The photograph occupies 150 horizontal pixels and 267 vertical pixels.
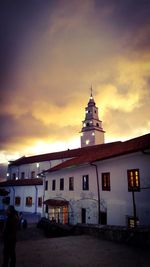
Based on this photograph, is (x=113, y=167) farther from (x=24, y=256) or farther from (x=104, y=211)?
(x=24, y=256)

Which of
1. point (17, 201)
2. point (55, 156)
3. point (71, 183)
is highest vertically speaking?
point (55, 156)

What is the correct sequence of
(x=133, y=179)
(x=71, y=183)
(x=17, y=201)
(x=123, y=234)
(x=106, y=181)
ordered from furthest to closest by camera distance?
(x=17, y=201) → (x=71, y=183) → (x=106, y=181) → (x=133, y=179) → (x=123, y=234)

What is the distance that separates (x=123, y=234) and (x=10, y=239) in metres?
5.46

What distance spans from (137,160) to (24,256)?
33.2ft

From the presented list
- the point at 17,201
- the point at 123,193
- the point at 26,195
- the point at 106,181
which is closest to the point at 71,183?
the point at 106,181

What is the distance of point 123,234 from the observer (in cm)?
932

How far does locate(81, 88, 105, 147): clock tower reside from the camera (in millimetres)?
56075

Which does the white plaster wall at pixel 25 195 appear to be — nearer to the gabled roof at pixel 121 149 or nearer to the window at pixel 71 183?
the window at pixel 71 183

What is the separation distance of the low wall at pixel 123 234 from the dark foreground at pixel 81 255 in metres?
0.39

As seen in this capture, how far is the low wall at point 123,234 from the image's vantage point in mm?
8397

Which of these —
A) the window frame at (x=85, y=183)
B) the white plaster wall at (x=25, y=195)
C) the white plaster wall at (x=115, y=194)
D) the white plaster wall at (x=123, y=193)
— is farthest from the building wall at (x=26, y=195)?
the white plaster wall at (x=123, y=193)

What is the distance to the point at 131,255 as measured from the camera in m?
7.34

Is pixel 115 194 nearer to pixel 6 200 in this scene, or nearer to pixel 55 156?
pixel 55 156

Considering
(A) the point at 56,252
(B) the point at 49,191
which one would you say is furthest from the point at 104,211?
(B) the point at 49,191
